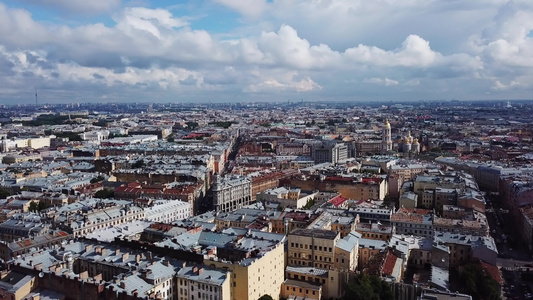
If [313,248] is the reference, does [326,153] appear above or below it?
above

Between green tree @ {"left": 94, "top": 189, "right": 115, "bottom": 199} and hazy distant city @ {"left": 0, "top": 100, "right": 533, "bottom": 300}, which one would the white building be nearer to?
hazy distant city @ {"left": 0, "top": 100, "right": 533, "bottom": 300}

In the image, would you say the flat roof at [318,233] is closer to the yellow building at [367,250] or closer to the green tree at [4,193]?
the yellow building at [367,250]

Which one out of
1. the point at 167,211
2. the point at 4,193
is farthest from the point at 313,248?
the point at 4,193

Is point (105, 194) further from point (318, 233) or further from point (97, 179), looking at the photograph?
point (318, 233)

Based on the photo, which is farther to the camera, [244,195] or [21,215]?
[244,195]

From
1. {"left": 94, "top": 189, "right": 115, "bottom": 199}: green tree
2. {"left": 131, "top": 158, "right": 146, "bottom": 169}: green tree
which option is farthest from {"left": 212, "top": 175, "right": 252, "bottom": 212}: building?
{"left": 131, "top": 158, "right": 146, "bottom": 169}: green tree

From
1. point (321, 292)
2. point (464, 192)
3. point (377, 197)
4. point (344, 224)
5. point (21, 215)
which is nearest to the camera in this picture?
point (321, 292)

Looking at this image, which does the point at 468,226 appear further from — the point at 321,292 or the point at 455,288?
the point at 321,292

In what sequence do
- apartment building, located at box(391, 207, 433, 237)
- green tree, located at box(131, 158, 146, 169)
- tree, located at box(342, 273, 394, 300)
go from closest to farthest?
1. tree, located at box(342, 273, 394, 300)
2. apartment building, located at box(391, 207, 433, 237)
3. green tree, located at box(131, 158, 146, 169)

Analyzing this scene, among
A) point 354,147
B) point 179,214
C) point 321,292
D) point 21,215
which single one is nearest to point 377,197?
point 179,214
